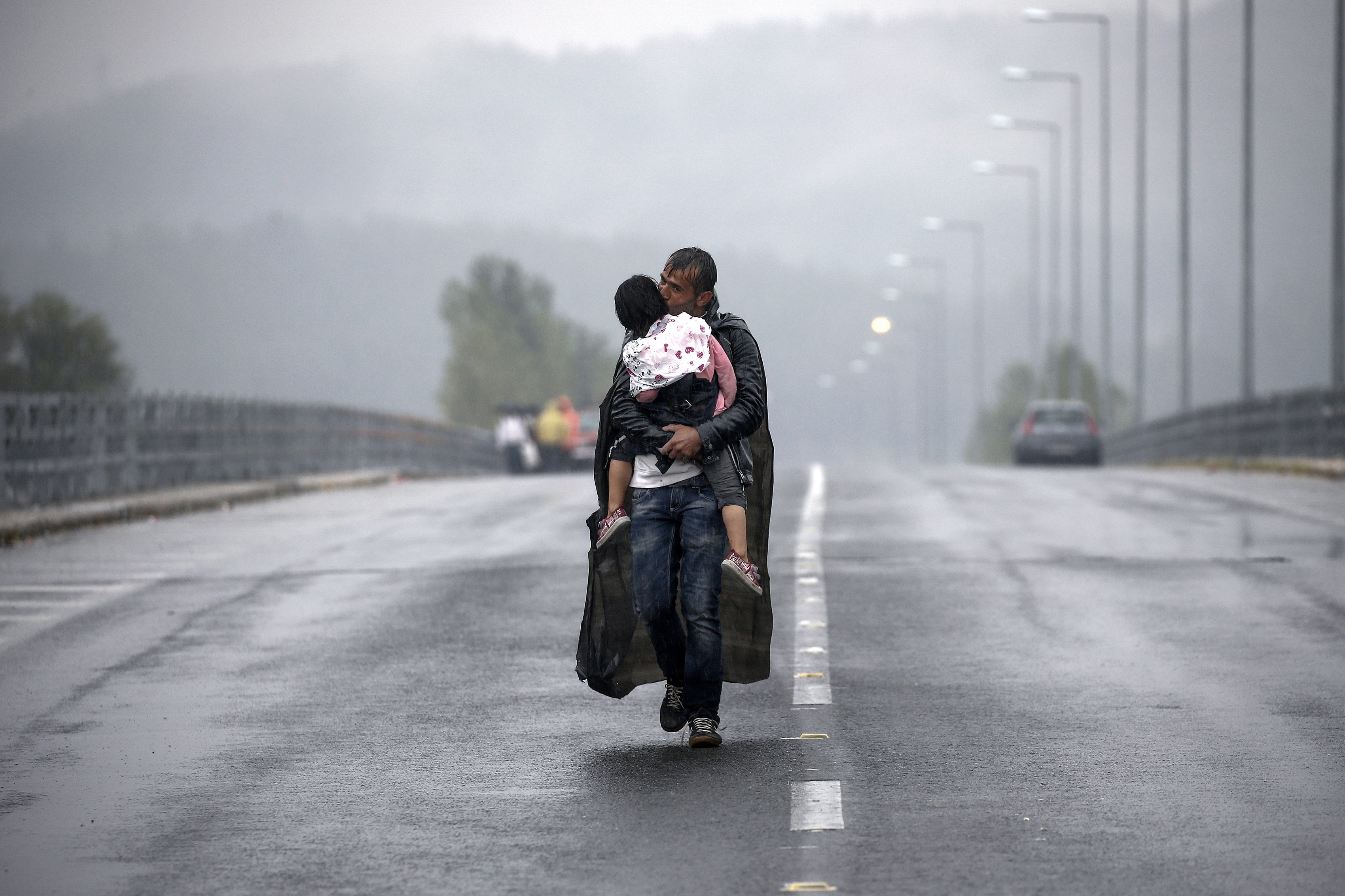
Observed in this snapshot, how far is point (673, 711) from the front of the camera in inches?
292

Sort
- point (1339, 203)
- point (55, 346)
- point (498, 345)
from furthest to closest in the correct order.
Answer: point (498, 345) → point (55, 346) → point (1339, 203)

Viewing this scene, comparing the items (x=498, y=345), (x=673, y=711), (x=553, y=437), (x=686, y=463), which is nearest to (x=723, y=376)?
(x=686, y=463)

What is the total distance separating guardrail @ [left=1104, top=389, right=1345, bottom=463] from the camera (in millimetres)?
30500

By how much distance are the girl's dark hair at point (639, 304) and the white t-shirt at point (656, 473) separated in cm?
45

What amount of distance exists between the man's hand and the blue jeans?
8.3 inches

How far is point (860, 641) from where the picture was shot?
400 inches

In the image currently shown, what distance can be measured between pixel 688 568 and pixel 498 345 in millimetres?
147177

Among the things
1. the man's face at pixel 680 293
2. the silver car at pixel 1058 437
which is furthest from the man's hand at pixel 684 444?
the silver car at pixel 1058 437

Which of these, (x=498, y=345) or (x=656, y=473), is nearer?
(x=656, y=473)

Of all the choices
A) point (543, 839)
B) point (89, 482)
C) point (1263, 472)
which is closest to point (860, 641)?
point (543, 839)

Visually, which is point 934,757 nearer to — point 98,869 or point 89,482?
point 98,869

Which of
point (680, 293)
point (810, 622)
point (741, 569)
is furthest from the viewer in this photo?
point (810, 622)

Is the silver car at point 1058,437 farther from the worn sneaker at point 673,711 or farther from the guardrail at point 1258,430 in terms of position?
the worn sneaker at point 673,711

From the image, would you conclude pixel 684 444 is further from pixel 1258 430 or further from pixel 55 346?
pixel 55 346
